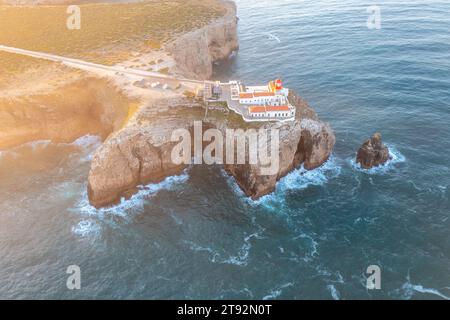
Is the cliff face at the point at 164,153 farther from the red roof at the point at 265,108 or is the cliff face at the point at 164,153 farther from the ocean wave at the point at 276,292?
the ocean wave at the point at 276,292

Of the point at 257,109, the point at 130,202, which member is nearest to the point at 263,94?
the point at 257,109

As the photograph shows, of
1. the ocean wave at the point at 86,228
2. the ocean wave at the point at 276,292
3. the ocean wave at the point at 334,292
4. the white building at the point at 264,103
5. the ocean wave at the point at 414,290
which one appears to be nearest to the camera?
the ocean wave at the point at 414,290

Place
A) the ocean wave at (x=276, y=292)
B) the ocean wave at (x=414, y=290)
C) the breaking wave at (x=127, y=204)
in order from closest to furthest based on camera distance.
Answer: the ocean wave at (x=414, y=290), the ocean wave at (x=276, y=292), the breaking wave at (x=127, y=204)

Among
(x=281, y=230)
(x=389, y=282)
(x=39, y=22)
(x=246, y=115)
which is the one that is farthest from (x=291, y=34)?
(x=389, y=282)

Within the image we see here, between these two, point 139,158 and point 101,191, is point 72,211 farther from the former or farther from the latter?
point 139,158
